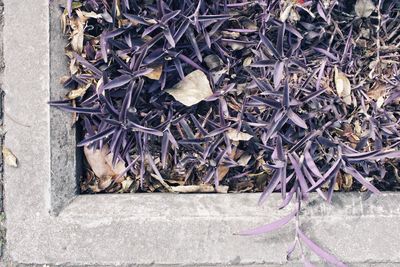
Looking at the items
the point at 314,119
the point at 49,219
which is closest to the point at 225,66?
the point at 314,119

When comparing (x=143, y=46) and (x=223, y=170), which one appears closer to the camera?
(x=143, y=46)

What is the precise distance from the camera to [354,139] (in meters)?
1.99

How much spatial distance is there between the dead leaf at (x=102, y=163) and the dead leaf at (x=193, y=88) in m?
0.35

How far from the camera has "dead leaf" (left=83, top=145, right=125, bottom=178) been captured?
2012 mm

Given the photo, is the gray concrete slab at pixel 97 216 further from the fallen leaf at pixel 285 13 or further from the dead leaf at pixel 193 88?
the fallen leaf at pixel 285 13

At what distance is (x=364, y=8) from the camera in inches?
79.0

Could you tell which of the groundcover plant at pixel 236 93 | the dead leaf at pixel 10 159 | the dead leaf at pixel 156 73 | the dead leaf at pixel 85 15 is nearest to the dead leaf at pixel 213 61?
the groundcover plant at pixel 236 93

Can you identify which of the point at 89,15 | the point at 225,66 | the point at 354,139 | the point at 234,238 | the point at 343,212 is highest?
the point at 89,15

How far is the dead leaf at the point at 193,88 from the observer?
1.91 meters

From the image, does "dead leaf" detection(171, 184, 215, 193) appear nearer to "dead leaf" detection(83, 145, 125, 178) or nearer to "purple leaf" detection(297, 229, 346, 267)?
"dead leaf" detection(83, 145, 125, 178)

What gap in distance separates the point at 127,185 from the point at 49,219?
0.32m

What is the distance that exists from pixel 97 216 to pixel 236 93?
0.70 metres

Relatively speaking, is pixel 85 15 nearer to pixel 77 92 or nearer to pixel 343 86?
pixel 77 92

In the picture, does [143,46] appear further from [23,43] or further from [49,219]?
[49,219]
